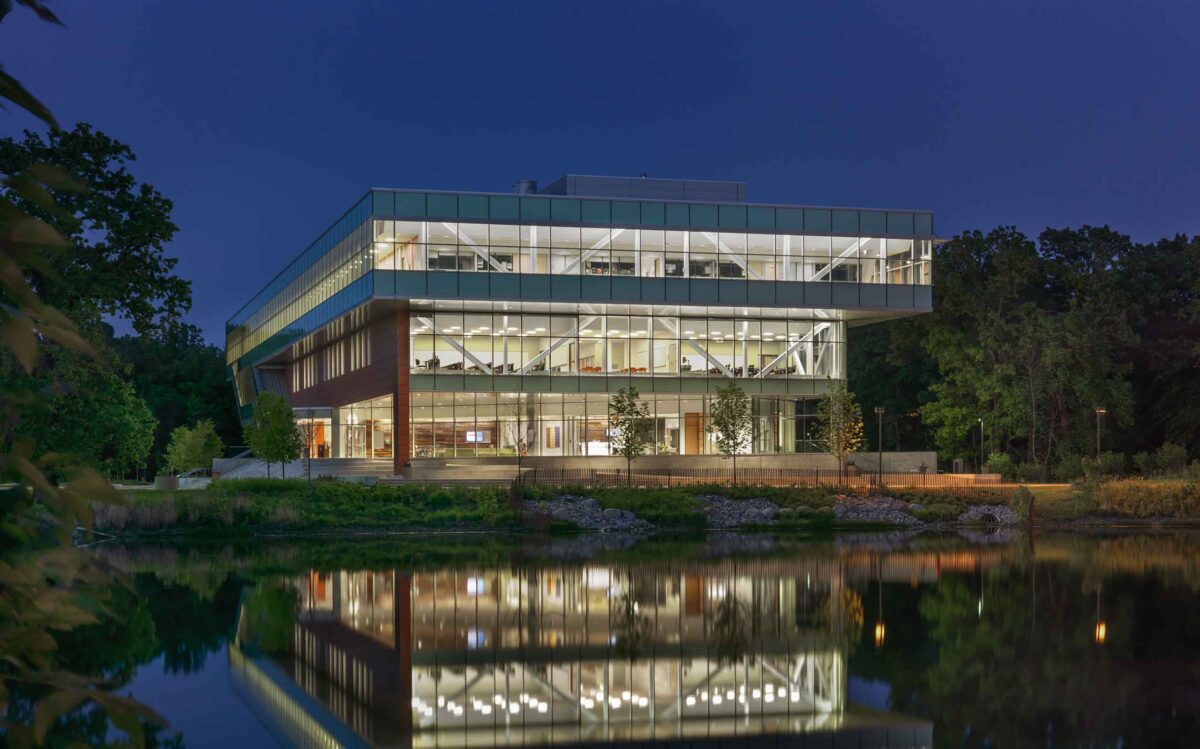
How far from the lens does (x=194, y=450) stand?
72.6 metres

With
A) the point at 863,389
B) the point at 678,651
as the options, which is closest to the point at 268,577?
the point at 678,651

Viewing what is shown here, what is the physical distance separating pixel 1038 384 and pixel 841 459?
14577 millimetres

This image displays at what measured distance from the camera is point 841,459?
5912cm

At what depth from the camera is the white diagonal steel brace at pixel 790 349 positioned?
66.6 meters

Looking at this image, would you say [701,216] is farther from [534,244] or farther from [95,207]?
[95,207]

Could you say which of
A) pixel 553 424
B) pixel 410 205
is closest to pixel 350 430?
pixel 553 424

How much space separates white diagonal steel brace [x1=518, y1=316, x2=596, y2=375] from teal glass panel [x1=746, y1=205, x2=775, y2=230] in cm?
971

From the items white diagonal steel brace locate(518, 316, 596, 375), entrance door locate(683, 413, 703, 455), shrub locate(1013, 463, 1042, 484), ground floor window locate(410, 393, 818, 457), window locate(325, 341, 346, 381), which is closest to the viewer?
shrub locate(1013, 463, 1042, 484)

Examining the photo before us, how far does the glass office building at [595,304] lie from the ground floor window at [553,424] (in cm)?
8

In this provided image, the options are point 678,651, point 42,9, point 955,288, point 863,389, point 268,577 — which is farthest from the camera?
point 863,389

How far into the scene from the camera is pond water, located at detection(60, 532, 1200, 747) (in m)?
14.5

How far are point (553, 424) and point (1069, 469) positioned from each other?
1036 inches

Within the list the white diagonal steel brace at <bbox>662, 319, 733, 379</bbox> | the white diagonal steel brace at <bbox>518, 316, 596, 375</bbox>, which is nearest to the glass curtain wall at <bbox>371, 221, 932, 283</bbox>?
the white diagonal steel brace at <bbox>518, 316, 596, 375</bbox>

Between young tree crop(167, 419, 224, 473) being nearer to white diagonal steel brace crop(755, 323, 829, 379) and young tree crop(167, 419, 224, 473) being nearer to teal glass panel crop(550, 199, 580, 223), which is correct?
teal glass panel crop(550, 199, 580, 223)
